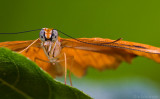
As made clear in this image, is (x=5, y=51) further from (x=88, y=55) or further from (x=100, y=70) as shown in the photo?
(x=100, y=70)

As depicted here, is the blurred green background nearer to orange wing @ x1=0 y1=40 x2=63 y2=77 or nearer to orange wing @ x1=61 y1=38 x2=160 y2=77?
orange wing @ x1=61 y1=38 x2=160 y2=77

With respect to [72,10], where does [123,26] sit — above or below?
below

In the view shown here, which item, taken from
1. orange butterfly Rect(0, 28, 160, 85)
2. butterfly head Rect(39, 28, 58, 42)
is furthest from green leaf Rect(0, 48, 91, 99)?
butterfly head Rect(39, 28, 58, 42)

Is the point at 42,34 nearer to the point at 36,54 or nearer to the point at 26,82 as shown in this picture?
the point at 36,54

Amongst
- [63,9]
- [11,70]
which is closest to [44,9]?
[63,9]

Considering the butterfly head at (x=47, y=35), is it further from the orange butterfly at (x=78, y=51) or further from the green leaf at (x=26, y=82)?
the green leaf at (x=26, y=82)
